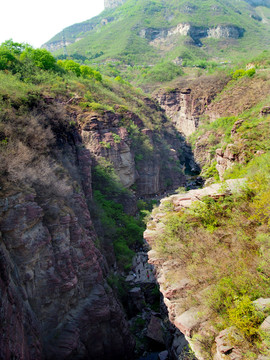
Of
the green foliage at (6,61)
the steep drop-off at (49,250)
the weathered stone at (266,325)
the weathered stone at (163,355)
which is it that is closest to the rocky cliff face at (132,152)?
the steep drop-off at (49,250)

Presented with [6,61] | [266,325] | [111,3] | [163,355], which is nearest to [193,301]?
[266,325]

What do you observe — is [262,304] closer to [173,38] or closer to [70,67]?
[70,67]

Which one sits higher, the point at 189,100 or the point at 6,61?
the point at 6,61

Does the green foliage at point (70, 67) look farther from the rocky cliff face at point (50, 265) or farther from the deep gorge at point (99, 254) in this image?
the rocky cliff face at point (50, 265)

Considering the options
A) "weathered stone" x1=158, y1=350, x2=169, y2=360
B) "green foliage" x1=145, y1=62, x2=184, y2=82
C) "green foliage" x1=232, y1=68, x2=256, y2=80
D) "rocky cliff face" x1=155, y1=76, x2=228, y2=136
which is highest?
"green foliage" x1=145, y1=62, x2=184, y2=82

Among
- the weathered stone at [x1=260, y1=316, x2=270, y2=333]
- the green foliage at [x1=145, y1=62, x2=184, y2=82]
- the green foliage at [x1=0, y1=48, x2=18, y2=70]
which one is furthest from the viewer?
the green foliage at [x1=145, y1=62, x2=184, y2=82]

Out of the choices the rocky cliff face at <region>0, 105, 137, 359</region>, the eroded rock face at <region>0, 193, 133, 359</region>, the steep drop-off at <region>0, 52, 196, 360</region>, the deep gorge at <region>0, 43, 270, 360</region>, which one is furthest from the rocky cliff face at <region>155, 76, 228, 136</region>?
the eroded rock face at <region>0, 193, 133, 359</region>

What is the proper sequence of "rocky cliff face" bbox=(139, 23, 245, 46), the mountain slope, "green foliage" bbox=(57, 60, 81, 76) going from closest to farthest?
1. "green foliage" bbox=(57, 60, 81, 76)
2. the mountain slope
3. "rocky cliff face" bbox=(139, 23, 245, 46)

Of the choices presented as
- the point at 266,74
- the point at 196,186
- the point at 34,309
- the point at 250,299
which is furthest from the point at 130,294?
the point at 266,74

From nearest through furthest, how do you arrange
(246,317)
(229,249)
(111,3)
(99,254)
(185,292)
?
(246,317)
(185,292)
(229,249)
(99,254)
(111,3)

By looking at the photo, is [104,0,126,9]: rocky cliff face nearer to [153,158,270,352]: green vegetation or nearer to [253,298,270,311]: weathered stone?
[153,158,270,352]: green vegetation

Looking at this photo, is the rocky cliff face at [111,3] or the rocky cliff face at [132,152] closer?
the rocky cliff face at [132,152]

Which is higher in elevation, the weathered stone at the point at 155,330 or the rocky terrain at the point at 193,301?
the rocky terrain at the point at 193,301

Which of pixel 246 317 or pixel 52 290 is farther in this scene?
pixel 52 290
